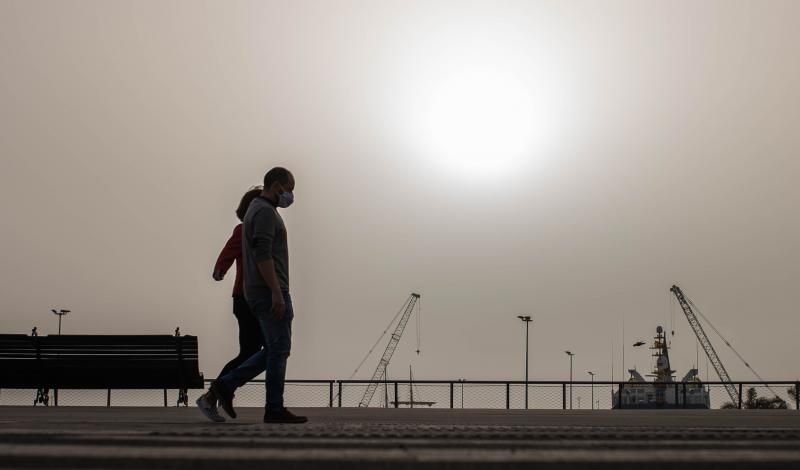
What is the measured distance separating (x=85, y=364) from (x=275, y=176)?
8097mm

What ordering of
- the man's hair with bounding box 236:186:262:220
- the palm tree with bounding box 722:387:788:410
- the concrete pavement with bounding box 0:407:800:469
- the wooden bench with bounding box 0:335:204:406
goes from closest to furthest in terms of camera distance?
the concrete pavement with bounding box 0:407:800:469 → the man's hair with bounding box 236:186:262:220 → the wooden bench with bounding box 0:335:204:406 → the palm tree with bounding box 722:387:788:410

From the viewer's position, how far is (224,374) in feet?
31.9

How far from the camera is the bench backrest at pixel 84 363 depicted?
16.2 m

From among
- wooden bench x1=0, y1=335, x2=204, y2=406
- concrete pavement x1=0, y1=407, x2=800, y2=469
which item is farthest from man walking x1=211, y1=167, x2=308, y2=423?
wooden bench x1=0, y1=335, x2=204, y2=406

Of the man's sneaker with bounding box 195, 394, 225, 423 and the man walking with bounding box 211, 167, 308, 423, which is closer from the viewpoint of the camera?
the man walking with bounding box 211, 167, 308, 423

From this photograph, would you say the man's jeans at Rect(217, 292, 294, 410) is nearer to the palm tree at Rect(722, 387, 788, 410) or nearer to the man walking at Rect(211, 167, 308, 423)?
the man walking at Rect(211, 167, 308, 423)

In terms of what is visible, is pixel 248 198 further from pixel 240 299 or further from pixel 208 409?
pixel 208 409

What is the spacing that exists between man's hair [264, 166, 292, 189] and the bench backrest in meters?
7.36

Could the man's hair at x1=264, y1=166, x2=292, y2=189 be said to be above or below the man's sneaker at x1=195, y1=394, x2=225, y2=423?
above

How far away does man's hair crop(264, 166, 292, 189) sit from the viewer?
9.28 metres

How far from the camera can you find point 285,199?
30.5 ft

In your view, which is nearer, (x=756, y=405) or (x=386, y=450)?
(x=386, y=450)

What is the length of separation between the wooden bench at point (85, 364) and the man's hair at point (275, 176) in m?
7.35

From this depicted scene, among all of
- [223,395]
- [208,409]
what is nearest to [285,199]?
[223,395]
